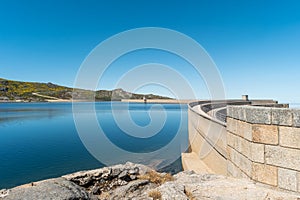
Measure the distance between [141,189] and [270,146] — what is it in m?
3.79

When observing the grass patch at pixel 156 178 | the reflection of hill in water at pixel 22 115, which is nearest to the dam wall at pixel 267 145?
the grass patch at pixel 156 178

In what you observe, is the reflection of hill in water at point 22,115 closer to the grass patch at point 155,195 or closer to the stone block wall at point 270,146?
the grass patch at point 155,195

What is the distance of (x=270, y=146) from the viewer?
5.38 metres

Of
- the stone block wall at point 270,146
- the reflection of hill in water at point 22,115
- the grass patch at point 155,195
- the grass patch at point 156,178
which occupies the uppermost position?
the stone block wall at point 270,146

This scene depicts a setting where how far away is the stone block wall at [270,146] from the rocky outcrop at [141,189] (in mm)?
349

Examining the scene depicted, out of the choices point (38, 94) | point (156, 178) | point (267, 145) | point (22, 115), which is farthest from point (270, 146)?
point (38, 94)

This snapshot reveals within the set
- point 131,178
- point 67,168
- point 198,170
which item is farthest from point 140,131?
point 131,178

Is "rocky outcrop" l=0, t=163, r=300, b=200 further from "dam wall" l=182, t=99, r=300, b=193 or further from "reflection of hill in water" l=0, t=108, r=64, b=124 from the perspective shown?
"reflection of hill in water" l=0, t=108, r=64, b=124

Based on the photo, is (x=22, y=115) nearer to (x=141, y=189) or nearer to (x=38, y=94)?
(x=141, y=189)

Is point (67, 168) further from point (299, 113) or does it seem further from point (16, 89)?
point (16, 89)

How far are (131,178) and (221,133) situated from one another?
646 centimetres

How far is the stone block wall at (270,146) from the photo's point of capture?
197 inches

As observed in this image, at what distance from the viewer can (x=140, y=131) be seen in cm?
4072

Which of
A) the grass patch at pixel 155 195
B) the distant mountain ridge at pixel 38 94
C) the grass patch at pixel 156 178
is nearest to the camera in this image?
the grass patch at pixel 155 195
